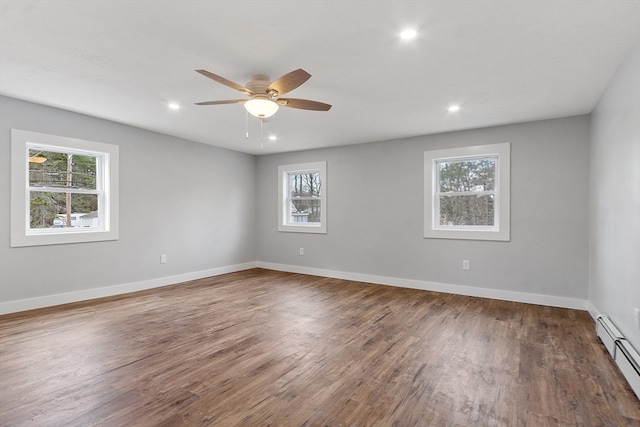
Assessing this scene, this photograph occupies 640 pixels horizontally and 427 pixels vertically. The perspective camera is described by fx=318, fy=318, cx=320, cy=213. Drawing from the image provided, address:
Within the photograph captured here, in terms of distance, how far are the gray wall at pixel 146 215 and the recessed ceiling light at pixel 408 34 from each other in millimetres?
4182

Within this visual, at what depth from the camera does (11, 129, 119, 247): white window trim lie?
3672mm

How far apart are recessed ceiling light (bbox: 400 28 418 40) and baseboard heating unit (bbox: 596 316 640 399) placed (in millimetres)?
2707

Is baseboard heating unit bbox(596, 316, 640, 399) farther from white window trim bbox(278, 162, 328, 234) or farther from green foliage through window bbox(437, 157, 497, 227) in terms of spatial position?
white window trim bbox(278, 162, 328, 234)

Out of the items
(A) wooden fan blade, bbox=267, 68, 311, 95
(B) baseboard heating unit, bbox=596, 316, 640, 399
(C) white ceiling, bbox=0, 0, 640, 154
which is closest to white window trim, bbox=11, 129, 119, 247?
(C) white ceiling, bbox=0, 0, 640, 154

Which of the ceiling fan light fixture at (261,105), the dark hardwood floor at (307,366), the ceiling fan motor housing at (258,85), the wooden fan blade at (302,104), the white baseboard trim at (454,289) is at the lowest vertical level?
the dark hardwood floor at (307,366)

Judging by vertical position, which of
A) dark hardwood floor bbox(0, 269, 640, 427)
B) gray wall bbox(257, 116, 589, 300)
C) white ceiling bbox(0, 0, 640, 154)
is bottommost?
dark hardwood floor bbox(0, 269, 640, 427)

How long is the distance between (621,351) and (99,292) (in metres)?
5.67

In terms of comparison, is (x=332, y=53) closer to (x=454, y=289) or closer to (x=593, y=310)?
(x=454, y=289)

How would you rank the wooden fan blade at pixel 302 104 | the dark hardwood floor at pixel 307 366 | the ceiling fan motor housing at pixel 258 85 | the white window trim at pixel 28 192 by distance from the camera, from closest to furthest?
the dark hardwood floor at pixel 307 366
the ceiling fan motor housing at pixel 258 85
the wooden fan blade at pixel 302 104
the white window trim at pixel 28 192

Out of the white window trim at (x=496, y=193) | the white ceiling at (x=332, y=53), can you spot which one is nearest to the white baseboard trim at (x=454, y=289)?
the white window trim at (x=496, y=193)

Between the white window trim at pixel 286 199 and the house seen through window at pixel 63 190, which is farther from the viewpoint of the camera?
the white window trim at pixel 286 199

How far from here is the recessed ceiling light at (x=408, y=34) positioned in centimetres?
218

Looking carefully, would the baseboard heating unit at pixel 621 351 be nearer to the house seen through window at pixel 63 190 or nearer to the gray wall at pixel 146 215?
the gray wall at pixel 146 215

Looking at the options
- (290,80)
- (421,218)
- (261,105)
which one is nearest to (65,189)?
(261,105)
